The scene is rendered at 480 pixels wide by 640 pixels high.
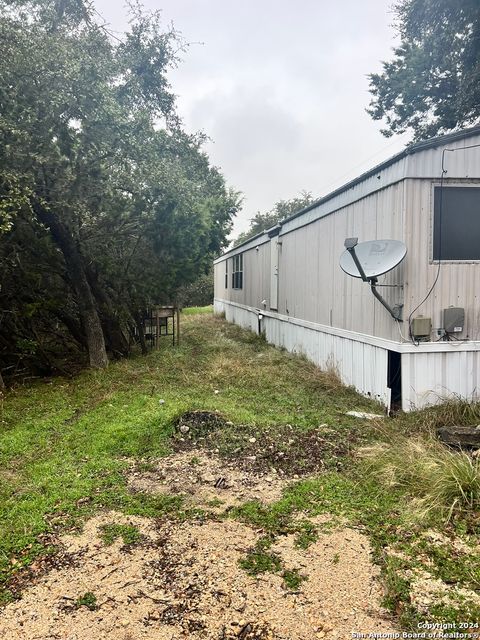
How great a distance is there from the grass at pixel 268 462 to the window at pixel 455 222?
5.94 ft

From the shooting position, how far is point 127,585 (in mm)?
2305

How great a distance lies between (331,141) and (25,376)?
809 inches

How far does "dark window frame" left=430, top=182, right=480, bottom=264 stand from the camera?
5164mm

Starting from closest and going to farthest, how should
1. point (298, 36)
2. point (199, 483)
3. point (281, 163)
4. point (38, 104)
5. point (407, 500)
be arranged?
point (407, 500) → point (199, 483) → point (38, 104) → point (298, 36) → point (281, 163)

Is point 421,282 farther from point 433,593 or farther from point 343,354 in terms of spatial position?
point 433,593

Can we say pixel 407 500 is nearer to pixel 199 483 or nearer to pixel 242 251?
pixel 199 483

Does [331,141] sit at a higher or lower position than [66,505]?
higher

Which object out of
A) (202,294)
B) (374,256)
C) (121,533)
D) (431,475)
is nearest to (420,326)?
(374,256)

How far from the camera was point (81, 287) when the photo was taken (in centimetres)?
802

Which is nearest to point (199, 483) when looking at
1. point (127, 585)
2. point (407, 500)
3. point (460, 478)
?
point (127, 585)

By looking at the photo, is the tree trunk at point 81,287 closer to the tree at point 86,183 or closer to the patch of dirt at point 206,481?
the tree at point 86,183

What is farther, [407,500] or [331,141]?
[331,141]

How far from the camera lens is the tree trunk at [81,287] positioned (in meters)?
7.38

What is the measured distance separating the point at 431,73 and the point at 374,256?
502 inches
